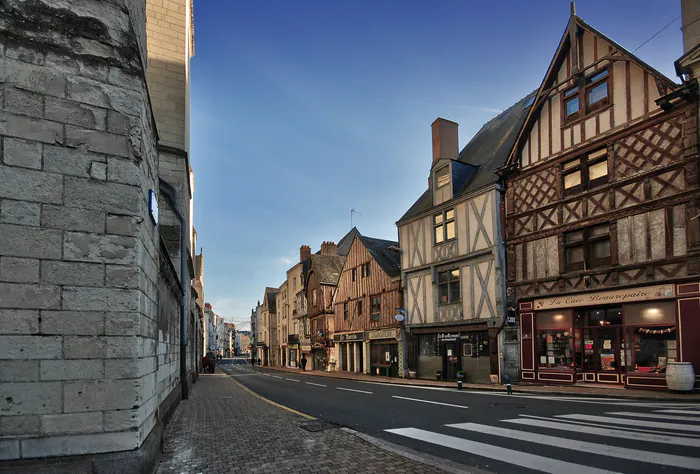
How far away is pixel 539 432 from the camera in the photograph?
23.7 ft

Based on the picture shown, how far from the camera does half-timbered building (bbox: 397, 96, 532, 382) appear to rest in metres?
19.8

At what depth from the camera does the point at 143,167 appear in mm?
5172

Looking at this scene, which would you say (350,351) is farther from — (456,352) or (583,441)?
(583,441)

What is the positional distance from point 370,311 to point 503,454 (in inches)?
932

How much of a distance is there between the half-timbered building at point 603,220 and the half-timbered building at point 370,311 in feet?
29.5

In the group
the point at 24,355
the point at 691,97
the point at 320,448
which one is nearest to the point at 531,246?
the point at 691,97

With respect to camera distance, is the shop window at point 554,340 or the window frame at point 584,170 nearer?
the window frame at point 584,170

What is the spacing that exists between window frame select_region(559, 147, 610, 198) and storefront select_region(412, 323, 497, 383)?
6.82 metres

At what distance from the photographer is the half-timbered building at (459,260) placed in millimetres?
19812

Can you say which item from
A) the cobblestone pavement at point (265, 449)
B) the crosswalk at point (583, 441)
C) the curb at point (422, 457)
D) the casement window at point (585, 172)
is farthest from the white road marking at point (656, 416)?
the casement window at point (585, 172)

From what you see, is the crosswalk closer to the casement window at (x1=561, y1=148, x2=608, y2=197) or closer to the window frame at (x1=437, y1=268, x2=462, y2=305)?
the casement window at (x1=561, y1=148, x2=608, y2=197)

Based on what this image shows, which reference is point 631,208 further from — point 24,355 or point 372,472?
point 24,355

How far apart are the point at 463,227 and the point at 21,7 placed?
19.3 m

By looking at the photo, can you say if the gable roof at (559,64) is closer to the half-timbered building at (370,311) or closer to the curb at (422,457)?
the half-timbered building at (370,311)
